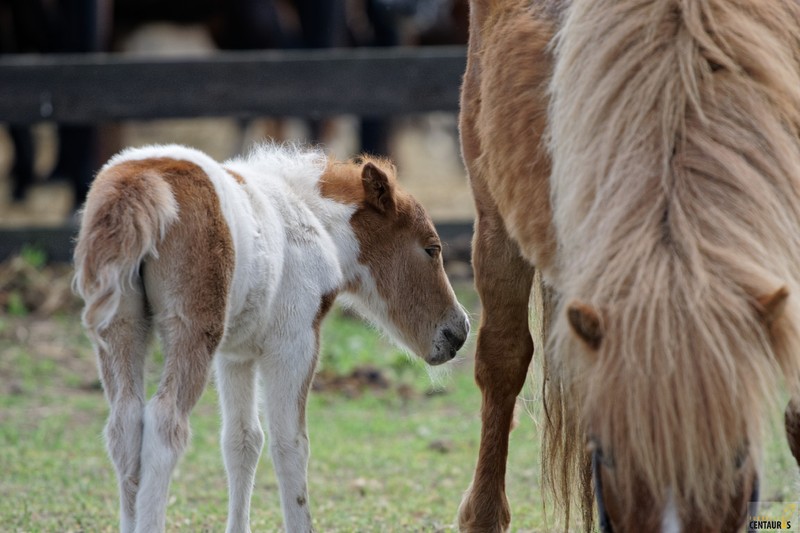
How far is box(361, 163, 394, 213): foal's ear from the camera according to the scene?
12.7 ft

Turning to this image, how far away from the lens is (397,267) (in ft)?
13.2

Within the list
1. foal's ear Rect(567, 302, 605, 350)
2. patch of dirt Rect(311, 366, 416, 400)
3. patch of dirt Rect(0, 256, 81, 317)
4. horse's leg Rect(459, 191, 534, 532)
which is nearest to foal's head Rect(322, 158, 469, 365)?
horse's leg Rect(459, 191, 534, 532)

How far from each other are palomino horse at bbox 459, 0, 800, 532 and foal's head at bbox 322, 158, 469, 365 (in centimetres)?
55

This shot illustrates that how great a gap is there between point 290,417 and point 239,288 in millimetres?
444

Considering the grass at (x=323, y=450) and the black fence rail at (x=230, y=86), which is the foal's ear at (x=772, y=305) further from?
the black fence rail at (x=230, y=86)

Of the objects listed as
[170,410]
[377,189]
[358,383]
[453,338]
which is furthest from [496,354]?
[358,383]

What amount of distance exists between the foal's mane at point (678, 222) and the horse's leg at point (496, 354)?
27.9 inches

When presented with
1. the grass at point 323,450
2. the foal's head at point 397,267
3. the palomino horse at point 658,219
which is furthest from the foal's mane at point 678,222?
the foal's head at point 397,267

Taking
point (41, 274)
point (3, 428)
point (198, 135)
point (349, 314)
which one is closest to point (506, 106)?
point (3, 428)

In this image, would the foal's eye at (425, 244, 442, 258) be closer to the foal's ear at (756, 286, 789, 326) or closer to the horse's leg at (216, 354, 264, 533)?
the horse's leg at (216, 354, 264, 533)

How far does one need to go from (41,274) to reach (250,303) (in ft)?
17.3

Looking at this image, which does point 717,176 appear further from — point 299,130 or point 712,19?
point 299,130

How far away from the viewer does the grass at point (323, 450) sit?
168 inches

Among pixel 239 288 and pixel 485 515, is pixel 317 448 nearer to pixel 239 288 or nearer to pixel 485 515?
pixel 485 515
